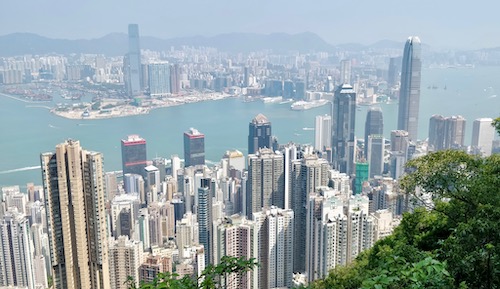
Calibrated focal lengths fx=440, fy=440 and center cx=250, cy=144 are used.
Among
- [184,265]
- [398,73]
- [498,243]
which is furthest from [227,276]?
[398,73]

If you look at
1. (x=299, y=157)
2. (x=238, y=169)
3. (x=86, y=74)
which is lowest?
(x=238, y=169)

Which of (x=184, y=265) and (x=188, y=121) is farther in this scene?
(x=188, y=121)

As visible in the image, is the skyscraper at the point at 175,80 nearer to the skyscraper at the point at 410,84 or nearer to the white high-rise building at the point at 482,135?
the skyscraper at the point at 410,84

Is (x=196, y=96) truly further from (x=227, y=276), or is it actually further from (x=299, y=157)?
(x=227, y=276)

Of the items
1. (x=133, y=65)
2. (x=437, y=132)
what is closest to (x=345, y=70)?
(x=437, y=132)

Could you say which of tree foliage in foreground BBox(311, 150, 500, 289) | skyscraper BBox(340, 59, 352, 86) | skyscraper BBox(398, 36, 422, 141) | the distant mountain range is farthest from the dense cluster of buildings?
the distant mountain range

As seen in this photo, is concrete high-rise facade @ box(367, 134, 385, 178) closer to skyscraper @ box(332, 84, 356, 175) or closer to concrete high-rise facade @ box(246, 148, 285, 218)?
skyscraper @ box(332, 84, 356, 175)
